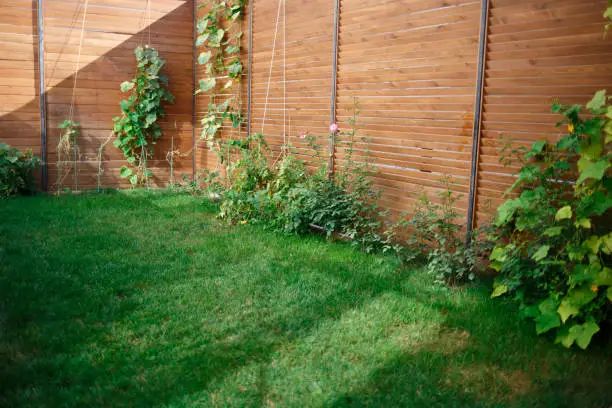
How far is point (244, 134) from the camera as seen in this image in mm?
7152

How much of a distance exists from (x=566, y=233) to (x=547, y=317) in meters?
0.54

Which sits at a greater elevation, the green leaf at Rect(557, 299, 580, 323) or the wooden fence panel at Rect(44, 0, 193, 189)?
the wooden fence panel at Rect(44, 0, 193, 189)

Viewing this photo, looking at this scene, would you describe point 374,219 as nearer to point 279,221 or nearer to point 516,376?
point 279,221

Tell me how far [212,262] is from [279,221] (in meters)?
1.22

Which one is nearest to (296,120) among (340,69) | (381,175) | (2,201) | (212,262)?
(340,69)

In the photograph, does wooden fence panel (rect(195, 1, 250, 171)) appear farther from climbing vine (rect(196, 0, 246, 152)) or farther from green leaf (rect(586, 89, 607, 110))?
green leaf (rect(586, 89, 607, 110))

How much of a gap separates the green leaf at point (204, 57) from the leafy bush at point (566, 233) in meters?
5.35

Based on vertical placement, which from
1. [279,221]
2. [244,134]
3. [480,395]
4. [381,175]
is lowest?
[480,395]

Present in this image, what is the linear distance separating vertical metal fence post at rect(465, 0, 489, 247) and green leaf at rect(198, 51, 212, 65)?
4811 mm

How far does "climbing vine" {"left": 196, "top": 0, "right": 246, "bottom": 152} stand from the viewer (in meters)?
7.15

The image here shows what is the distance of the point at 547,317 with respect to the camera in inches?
113

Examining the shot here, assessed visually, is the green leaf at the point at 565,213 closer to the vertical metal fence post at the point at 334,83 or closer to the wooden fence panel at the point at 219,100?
the vertical metal fence post at the point at 334,83

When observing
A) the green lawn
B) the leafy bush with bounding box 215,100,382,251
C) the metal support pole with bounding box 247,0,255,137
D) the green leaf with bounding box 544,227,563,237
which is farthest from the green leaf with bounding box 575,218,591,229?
the metal support pole with bounding box 247,0,255,137

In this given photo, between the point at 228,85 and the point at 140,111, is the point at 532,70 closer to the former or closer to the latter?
the point at 228,85
